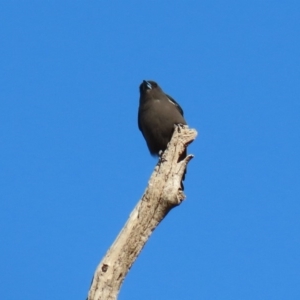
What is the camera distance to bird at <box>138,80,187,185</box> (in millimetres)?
10398

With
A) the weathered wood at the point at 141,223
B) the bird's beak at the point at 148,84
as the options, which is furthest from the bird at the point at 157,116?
the weathered wood at the point at 141,223

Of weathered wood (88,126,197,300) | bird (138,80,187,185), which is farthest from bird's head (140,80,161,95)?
weathered wood (88,126,197,300)

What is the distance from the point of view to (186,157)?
748 cm

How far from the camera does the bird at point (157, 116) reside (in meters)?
10.4

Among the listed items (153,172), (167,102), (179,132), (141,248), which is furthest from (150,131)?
(141,248)

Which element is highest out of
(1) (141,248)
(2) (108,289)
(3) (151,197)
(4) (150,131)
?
(4) (150,131)

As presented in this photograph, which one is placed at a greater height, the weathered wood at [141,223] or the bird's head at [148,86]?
the bird's head at [148,86]

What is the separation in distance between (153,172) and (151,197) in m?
0.35

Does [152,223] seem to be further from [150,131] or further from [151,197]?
[150,131]

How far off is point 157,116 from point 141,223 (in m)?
3.85

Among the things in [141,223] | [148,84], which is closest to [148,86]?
[148,84]

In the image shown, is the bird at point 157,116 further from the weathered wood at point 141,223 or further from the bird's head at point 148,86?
the weathered wood at point 141,223

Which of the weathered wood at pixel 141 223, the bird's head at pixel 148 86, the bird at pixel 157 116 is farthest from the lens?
the bird's head at pixel 148 86

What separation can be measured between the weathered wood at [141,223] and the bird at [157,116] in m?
2.79
